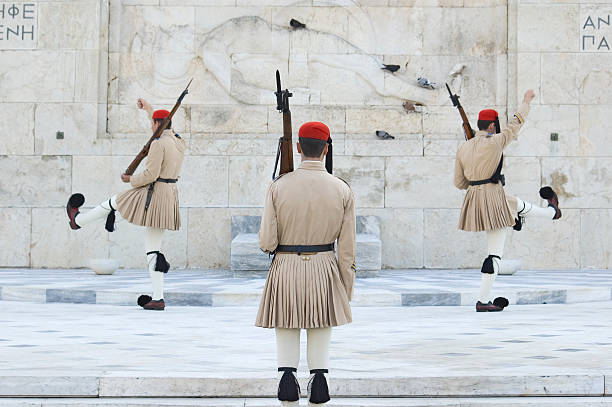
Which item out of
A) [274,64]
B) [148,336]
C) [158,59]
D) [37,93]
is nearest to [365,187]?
[274,64]

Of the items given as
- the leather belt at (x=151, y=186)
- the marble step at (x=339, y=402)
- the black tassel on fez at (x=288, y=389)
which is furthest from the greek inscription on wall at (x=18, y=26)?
the black tassel on fez at (x=288, y=389)

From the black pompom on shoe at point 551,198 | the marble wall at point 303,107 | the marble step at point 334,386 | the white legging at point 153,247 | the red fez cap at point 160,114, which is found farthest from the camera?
the marble wall at point 303,107

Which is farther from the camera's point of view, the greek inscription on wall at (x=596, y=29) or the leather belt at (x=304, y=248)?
the greek inscription on wall at (x=596, y=29)

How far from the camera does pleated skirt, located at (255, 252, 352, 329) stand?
→ 194 inches

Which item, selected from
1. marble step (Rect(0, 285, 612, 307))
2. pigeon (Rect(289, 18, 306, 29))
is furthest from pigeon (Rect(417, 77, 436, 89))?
marble step (Rect(0, 285, 612, 307))

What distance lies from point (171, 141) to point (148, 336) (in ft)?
7.87

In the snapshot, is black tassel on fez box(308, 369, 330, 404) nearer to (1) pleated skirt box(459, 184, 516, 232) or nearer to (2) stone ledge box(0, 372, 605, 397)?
(2) stone ledge box(0, 372, 605, 397)

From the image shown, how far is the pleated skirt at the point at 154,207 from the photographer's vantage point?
923 cm

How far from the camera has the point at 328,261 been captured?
16.6 ft

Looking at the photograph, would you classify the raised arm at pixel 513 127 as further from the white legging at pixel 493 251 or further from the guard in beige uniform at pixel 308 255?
the guard in beige uniform at pixel 308 255

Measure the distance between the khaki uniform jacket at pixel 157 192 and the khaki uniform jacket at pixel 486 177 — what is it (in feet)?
8.67

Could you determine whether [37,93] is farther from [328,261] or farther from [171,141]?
[328,261]

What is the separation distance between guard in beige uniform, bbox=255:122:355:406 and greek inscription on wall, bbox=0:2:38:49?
10.4m

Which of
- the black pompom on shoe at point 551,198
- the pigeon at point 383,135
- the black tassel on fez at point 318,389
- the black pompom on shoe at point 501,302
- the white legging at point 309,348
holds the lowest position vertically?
the black tassel on fez at point 318,389
